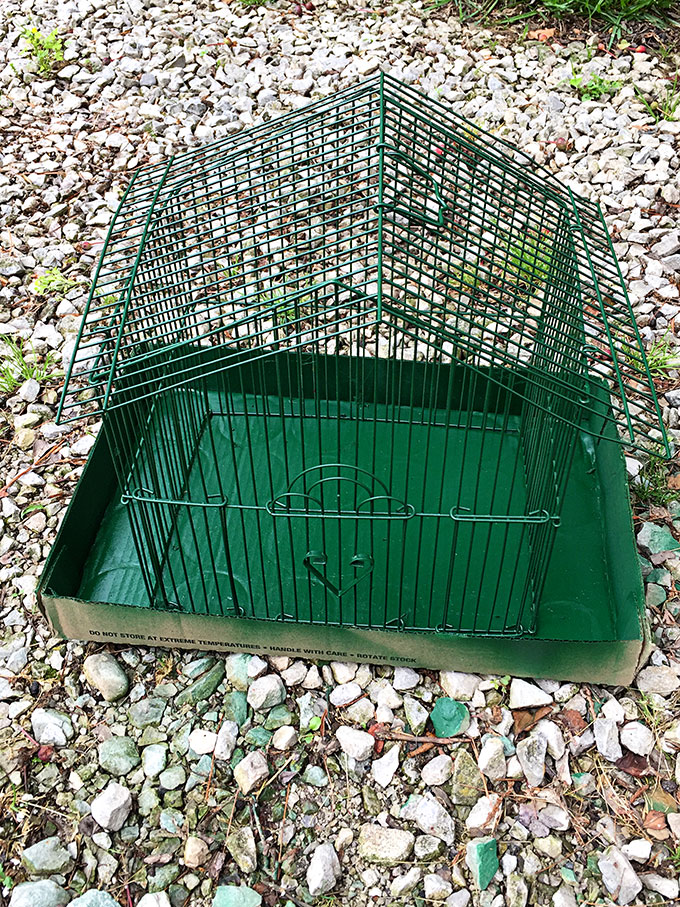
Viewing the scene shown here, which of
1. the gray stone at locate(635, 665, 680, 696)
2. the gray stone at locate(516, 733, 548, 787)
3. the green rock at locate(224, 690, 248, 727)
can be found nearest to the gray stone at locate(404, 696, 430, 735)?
the gray stone at locate(516, 733, 548, 787)

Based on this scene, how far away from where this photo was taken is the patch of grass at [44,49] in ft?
21.5

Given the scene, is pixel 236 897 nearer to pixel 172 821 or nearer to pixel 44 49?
pixel 172 821

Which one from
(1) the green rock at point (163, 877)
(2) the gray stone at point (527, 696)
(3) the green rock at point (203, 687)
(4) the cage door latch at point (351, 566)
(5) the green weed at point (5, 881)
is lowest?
(5) the green weed at point (5, 881)

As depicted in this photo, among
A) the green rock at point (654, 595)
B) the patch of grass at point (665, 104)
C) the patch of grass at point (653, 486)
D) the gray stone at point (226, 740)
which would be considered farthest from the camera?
the patch of grass at point (665, 104)

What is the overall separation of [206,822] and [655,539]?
2.09 metres

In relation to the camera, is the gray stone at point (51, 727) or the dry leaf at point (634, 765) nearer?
the dry leaf at point (634, 765)

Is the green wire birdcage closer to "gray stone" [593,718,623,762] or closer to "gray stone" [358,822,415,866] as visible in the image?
"gray stone" [593,718,623,762]

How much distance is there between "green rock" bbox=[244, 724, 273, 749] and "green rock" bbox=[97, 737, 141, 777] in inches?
15.1

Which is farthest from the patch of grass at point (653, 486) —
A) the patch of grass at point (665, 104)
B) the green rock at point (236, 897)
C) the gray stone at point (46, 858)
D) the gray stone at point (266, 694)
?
the patch of grass at point (665, 104)

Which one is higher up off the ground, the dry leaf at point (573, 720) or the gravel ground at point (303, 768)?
the dry leaf at point (573, 720)

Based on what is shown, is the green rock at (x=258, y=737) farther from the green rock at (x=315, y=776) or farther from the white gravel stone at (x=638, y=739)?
Result: the white gravel stone at (x=638, y=739)

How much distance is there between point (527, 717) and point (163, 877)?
133cm

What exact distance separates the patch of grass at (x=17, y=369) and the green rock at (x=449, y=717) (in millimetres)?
2641

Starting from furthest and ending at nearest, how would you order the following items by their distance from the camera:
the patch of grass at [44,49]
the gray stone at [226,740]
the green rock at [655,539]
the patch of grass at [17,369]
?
1. the patch of grass at [44,49]
2. the patch of grass at [17,369]
3. the green rock at [655,539]
4. the gray stone at [226,740]
